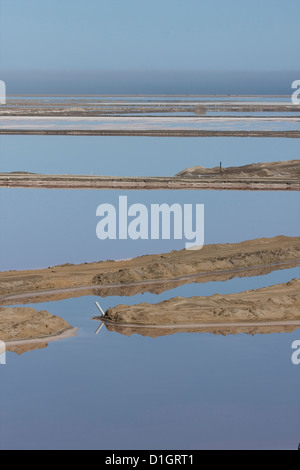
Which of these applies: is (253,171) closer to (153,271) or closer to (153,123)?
(153,271)

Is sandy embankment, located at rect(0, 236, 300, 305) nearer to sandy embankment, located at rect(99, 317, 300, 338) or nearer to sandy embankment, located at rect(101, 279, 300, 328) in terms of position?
sandy embankment, located at rect(101, 279, 300, 328)

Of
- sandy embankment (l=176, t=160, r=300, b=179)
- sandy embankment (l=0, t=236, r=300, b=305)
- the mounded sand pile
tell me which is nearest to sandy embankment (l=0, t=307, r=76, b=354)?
the mounded sand pile

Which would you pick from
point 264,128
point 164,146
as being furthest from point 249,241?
point 264,128

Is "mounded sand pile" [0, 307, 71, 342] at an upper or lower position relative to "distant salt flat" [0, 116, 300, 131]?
lower

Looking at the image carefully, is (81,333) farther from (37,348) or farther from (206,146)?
(206,146)

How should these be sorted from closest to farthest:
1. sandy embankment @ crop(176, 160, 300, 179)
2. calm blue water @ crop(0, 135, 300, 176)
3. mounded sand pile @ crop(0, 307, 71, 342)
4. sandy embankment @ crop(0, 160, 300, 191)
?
mounded sand pile @ crop(0, 307, 71, 342)
sandy embankment @ crop(0, 160, 300, 191)
sandy embankment @ crop(176, 160, 300, 179)
calm blue water @ crop(0, 135, 300, 176)

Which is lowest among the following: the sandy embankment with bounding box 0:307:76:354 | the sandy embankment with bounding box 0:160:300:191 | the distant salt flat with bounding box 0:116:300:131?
the sandy embankment with bounding box 0:307:76:354

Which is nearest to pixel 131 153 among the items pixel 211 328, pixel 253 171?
pixel 253 171
